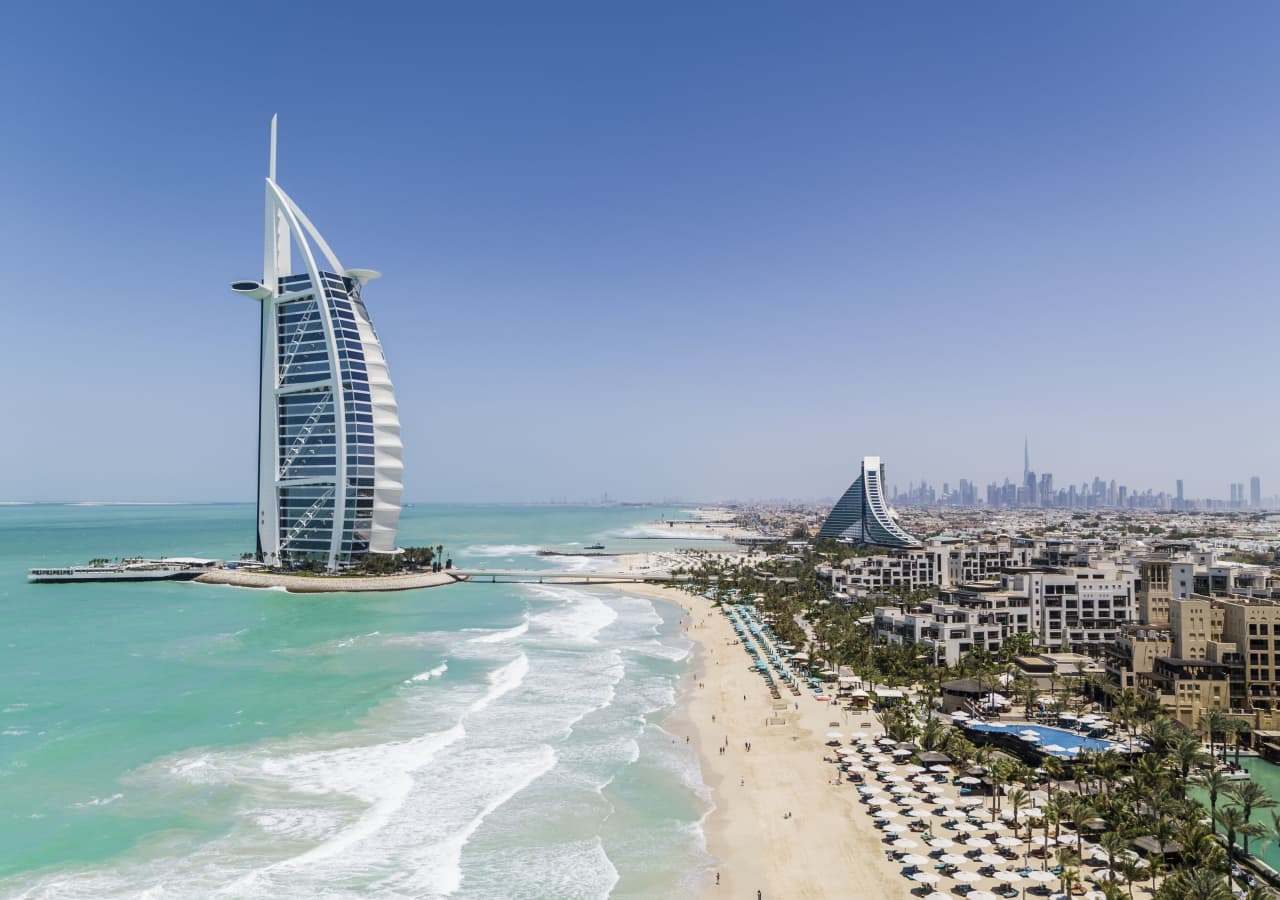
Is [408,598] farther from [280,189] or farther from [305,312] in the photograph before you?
[280,189]

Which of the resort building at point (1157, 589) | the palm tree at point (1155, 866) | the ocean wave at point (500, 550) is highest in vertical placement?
the resort building at point (1157, 589)

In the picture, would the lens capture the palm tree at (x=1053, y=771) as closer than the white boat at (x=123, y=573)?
Yes

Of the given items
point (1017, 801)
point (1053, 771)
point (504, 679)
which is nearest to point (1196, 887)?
point (1017, 801)

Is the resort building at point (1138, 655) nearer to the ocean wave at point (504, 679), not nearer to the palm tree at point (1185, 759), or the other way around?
the palm tree at point (1185, 759)

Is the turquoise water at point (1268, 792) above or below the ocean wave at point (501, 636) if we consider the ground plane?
below

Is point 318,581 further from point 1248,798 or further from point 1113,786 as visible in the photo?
point 1248,798

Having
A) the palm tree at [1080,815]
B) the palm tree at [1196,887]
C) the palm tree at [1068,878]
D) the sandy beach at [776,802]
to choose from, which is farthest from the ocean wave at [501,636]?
the palm tree at [1196,887]

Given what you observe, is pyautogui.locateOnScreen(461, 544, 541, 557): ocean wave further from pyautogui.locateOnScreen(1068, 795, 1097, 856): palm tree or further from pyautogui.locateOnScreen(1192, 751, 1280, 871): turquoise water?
pyautogui.locateOnScreen(1068, 795, 1097, 856): palm tree

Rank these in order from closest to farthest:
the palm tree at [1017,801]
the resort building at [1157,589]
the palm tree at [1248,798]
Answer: the palm tree at [1248,798]
the palm tree at [1017,801]
the resort building at [1157,589]
